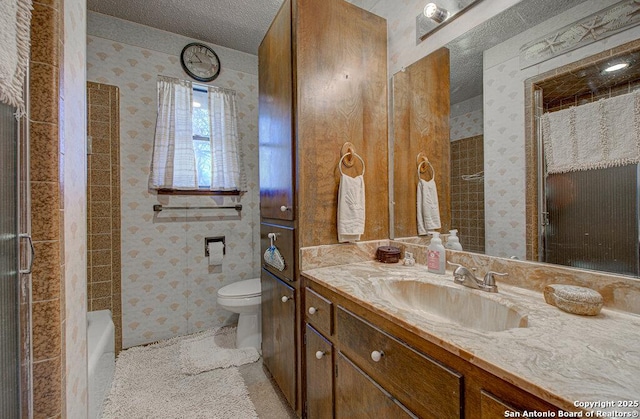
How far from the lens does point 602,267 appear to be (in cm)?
83

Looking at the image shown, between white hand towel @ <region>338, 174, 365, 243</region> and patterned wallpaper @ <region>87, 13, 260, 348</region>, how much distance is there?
1.52m

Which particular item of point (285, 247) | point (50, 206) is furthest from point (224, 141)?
point (50, 206)

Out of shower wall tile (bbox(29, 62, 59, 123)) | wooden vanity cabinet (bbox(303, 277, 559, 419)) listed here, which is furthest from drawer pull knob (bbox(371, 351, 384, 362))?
shower wall tile (bbox(29, 62, 59, 123))

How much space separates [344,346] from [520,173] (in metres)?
0.96

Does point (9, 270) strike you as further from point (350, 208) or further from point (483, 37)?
point (483, 37)

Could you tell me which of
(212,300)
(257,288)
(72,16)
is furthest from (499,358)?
(212,300)

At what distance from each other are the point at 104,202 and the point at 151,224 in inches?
14.4

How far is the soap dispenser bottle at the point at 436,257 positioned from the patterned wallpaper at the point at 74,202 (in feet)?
4.50

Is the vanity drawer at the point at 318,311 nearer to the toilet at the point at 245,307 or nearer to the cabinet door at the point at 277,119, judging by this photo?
the cabinet door at the point at 277,119

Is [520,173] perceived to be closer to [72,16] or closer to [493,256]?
[493,256]

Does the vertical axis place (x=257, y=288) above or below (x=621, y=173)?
below

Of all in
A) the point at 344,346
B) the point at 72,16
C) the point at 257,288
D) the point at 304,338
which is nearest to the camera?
the point at 72,16

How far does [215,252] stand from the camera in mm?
2459

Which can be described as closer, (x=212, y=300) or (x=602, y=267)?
(x=602, y=267)
